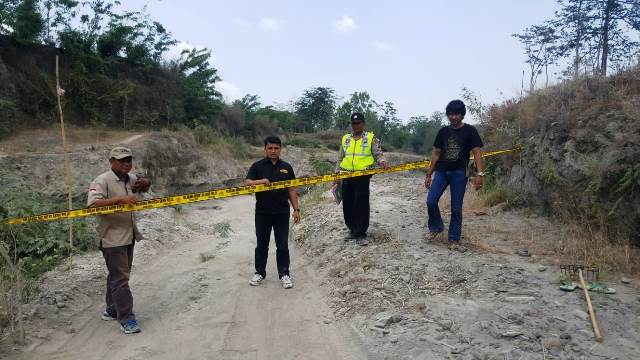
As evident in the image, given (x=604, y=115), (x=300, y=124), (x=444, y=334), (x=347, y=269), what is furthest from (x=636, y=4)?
(x=300, y=124)

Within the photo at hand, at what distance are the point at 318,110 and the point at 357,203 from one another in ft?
122

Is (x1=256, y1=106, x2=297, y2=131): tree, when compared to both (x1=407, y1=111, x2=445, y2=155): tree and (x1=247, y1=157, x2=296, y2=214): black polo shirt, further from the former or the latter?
(x1=247, y1=157, x2=296, y2=214): black polo shirt

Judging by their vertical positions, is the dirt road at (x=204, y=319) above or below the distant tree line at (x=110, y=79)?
below

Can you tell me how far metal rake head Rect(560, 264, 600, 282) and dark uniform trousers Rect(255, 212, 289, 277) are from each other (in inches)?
119

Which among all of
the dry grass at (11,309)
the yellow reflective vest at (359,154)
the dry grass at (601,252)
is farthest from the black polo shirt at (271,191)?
the dry grass at (601,252)

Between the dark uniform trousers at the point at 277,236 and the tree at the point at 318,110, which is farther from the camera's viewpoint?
the tree at the point at 318,110

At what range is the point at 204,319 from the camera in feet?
15.8

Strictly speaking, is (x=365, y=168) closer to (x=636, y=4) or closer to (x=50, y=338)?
(x=50, y=338)

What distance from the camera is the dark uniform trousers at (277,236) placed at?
570 centimetres

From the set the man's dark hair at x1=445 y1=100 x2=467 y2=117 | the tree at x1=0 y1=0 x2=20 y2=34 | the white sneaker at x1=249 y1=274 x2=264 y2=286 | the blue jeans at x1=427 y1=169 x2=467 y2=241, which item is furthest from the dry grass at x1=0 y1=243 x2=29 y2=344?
the tree at x1=0 y1=0 x2=20 y2=34

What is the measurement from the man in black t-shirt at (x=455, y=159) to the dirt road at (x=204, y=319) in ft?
6.29

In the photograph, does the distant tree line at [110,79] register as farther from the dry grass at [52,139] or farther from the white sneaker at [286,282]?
the white sneaker at [286,282]

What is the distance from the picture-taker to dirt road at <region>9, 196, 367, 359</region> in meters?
4.10

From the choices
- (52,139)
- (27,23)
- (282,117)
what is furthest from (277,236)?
(282,117)
